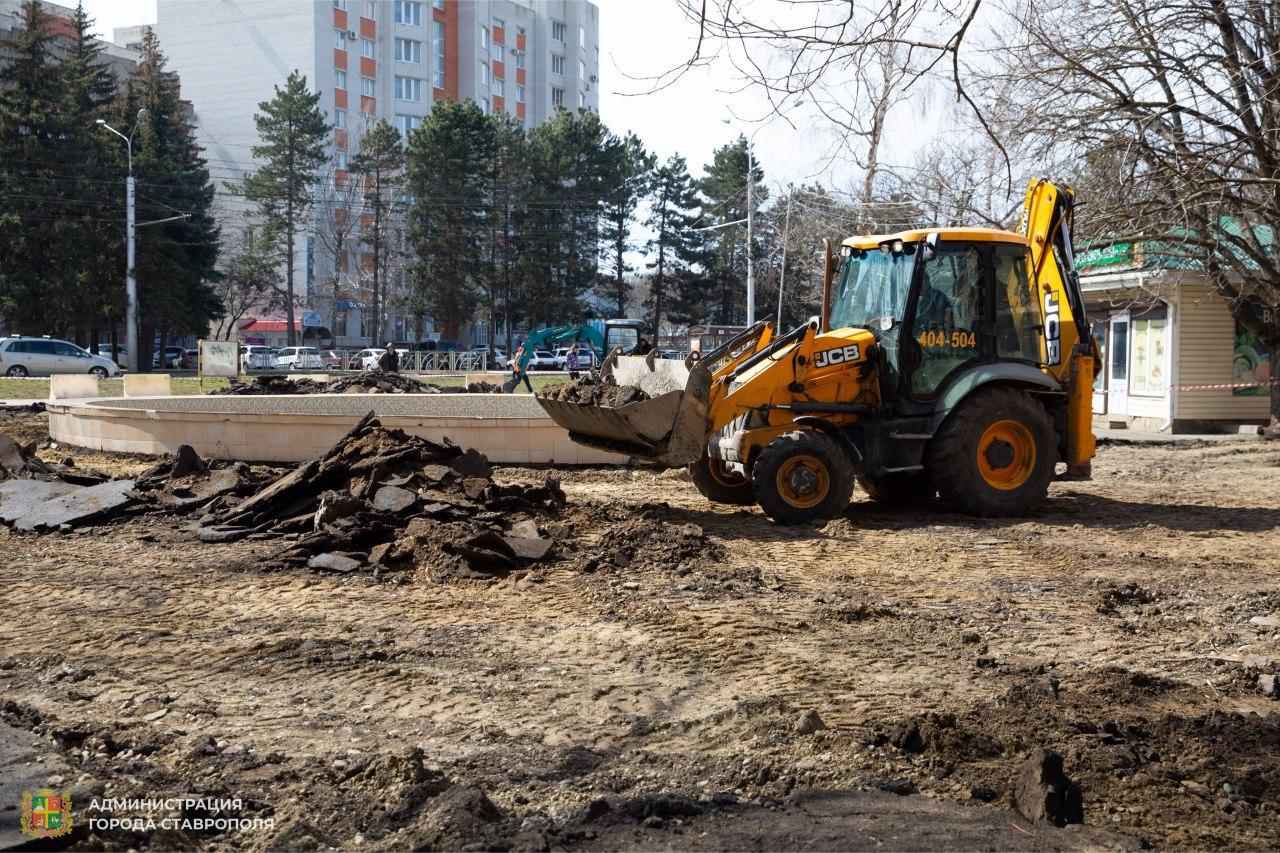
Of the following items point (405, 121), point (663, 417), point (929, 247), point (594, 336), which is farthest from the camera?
point (405, 121)

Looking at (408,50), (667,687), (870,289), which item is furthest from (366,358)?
(667,687)

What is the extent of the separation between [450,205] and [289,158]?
32.7 feet

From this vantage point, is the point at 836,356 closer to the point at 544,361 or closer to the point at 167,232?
the point at 544,361

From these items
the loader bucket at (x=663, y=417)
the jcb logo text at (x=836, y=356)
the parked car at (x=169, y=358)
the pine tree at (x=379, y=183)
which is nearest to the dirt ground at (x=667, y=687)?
the loader bucket at (x=663, y=417)

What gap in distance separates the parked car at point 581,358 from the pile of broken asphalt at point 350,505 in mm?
24729

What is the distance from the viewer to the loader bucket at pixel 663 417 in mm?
10859

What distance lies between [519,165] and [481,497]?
57882 mm

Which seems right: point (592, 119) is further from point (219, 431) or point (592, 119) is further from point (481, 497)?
point (481, 497)

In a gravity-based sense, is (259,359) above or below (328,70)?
below

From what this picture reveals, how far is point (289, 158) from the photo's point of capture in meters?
66.3

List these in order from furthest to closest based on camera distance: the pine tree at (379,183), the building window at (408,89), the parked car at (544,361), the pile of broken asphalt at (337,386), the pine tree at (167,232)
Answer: the building window at (408,89) < the pine tree at (379,183) < the parked car at (544,361) < the pine tree at (167,232) < the pile of broken asphalt at (337,386)

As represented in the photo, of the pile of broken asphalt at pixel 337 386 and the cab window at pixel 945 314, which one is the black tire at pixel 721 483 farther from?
the pile of broken asphalt at pixel 337 386

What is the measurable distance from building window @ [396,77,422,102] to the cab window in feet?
256

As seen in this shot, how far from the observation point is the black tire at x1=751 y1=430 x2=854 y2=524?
11.0m
